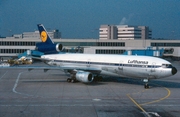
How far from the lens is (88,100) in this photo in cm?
2492

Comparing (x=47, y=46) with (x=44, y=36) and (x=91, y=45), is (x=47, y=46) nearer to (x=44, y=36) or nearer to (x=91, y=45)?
(x=44, y=36)

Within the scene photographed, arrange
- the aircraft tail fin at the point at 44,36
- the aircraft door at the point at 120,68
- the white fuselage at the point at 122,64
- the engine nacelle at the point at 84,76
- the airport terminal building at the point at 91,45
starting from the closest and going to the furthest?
the white fuselage at the point at 122,64 < the aircraft door at the point at 120,68 < the engine nacelle at the point at 84,76 < the aircraft tail fin at the point at 44,36 < the airport terminal building at the point at 91,45

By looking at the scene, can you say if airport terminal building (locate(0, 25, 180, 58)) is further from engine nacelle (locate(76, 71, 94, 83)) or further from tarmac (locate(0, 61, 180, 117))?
tarmac (locate(0, 61, 180, 117))

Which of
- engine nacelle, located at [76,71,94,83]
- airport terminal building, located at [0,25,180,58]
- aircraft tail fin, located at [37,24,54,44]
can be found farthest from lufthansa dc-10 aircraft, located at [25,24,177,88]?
airport terminal building, located at [0,25,180,58]

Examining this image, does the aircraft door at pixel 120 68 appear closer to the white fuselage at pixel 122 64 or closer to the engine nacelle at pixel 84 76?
the white fuselage at pixel 122 64

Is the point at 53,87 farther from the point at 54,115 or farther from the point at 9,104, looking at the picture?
the point at 54,115

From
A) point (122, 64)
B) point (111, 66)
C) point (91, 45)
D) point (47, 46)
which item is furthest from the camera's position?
point (91, 45)

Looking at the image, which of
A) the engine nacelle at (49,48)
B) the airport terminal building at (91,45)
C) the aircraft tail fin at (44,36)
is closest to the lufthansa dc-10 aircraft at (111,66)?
the engine nacelle at (49,48)

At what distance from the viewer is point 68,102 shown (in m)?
23.9

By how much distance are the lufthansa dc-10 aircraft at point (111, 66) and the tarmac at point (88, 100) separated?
147 centimetres

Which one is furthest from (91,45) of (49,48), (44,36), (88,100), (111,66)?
(88,100)

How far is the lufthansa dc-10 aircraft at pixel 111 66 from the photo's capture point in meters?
30.7

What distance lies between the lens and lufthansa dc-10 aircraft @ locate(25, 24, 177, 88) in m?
30.7

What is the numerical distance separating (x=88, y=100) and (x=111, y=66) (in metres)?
10.5
